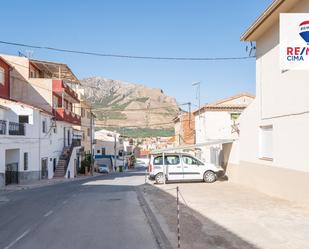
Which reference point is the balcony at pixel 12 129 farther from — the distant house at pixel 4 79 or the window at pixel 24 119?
the distant house at pixel 4 79

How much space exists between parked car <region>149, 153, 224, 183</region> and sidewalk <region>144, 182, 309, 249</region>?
6.08m

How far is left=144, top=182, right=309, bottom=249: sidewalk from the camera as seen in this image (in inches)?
365

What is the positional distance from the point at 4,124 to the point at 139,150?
10160cm

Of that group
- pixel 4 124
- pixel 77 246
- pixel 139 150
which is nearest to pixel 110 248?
pixel 77 246

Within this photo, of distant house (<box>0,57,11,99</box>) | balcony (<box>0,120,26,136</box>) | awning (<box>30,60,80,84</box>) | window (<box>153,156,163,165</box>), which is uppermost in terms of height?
awning (<box>30,60,80,84</box>)

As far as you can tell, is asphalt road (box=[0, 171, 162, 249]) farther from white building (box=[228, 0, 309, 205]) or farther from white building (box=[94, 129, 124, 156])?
white building (box=[94, 129, 124, 156])

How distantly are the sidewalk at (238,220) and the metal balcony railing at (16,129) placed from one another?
54.8 ft

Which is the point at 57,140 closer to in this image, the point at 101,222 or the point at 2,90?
the point at 2,90

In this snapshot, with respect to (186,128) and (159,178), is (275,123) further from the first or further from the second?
(186,128)

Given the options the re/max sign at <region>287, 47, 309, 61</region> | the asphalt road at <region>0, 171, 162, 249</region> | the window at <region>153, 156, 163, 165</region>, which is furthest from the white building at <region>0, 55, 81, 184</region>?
the re/max sign at <region>287, 47, 309, 61</region>

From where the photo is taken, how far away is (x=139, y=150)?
131 metres

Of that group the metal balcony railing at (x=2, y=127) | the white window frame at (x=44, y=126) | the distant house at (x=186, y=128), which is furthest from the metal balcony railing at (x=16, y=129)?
the distant house at (x=186, y=128)

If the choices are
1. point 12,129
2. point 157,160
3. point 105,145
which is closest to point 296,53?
point 157,160

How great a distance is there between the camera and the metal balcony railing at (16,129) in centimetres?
3159
